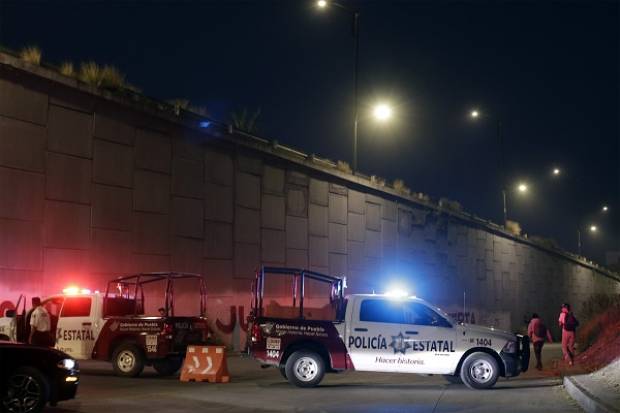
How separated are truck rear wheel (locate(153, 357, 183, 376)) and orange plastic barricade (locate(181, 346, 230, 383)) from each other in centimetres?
104

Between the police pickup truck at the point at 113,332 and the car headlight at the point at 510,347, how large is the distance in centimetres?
682

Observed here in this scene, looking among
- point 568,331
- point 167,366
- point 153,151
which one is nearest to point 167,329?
point 167,366

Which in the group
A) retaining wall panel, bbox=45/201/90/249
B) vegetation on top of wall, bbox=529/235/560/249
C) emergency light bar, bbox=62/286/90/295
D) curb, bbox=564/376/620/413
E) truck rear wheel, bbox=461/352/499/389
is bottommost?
curb, bbox=564/376/620/413

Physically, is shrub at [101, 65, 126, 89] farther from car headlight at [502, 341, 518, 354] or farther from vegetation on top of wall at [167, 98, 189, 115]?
car headlight at [502, 341, 518, 354]

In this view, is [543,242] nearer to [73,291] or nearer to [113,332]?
[73,291]

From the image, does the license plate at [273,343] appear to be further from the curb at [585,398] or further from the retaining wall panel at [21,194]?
the retaining wall panel at [21,194]

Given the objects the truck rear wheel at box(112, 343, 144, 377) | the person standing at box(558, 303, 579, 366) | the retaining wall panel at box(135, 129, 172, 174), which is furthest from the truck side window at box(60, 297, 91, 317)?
the person standing at box(558, 303, 579, 366)

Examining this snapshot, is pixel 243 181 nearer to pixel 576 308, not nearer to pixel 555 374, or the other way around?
pixel 555 374

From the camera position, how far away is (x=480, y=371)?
15891mm

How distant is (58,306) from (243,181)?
9134 millimetres

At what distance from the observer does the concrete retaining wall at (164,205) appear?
19.0 metres

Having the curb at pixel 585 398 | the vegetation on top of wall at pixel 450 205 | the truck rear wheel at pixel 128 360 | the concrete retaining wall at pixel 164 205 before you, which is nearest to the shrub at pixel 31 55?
the concrete retaining wall at pixel 164 205

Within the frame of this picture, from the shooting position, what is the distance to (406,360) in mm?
15711

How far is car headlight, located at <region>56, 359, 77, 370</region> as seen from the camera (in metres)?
11.1
